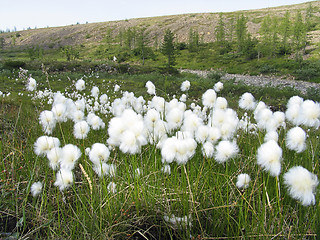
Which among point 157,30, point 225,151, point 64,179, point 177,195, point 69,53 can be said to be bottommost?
point 177,195

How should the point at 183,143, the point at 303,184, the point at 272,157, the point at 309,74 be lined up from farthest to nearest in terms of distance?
1. the point at 309,74
2. the point at 183,143
3. the point at 272,157
4. the point at 303,184

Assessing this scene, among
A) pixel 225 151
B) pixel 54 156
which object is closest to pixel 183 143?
pixel 225 151

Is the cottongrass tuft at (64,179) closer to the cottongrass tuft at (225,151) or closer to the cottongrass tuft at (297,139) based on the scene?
the cottongrass tuft at (225,151)

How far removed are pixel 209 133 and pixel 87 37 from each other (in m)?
104

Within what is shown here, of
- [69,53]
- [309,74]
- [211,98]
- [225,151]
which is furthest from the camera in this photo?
[69,53]

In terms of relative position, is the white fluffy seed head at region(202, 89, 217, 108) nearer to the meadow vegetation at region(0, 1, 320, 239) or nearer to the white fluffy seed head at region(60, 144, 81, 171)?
the meadow vegetation at region(0, 1, 320, 239)

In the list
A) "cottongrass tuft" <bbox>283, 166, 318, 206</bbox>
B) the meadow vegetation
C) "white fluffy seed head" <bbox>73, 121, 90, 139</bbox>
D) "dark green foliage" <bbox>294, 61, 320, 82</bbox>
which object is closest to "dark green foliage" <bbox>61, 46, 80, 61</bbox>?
"dark green foliage" <bbox>294, 61, 320, 82</bbox>

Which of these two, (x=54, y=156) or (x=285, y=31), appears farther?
(x=285, y=31)

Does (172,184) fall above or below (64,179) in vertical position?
below

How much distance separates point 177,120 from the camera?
2520 mm

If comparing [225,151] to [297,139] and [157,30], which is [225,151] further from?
[157,30]

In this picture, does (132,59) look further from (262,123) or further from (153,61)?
(262,123)

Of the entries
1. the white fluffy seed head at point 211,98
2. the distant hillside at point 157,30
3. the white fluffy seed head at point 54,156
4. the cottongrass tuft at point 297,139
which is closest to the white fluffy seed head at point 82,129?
the white fluffy seed head at point 54,156

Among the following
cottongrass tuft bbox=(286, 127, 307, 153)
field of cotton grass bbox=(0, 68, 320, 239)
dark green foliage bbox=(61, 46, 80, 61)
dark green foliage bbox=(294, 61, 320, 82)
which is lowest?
dark green foliage bbox=(294, 61, 320, 82)
